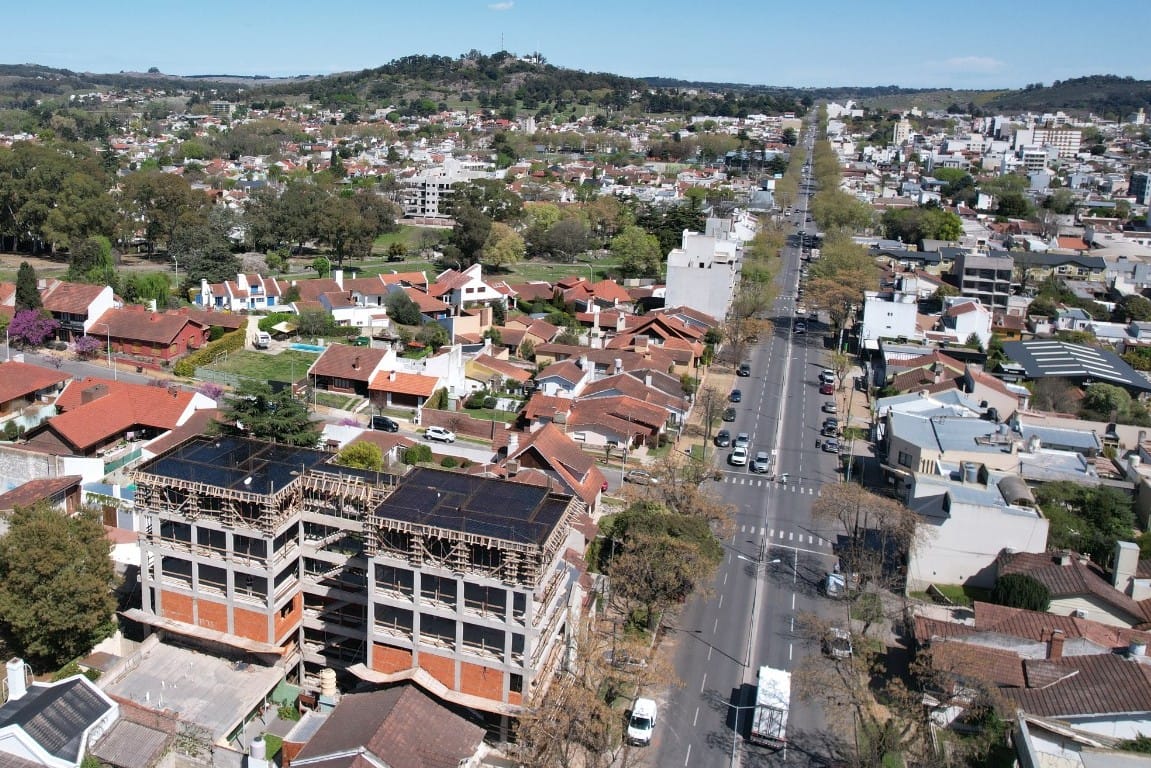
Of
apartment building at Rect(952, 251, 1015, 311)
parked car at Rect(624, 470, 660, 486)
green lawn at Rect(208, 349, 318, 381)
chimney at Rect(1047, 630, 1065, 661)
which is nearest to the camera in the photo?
chimney at Rect(1047, 630, 1065, 661)

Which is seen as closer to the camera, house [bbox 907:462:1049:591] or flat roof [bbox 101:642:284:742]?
flat roof [bbox 101:642:284:742]

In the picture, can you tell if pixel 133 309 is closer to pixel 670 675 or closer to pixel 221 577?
pixel 221 577

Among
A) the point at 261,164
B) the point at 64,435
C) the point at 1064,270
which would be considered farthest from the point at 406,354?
the point at 261,164

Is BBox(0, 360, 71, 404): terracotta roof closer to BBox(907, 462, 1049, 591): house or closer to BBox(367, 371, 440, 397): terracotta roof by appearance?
BBox(367, 371, 440, 397): terracotta roof

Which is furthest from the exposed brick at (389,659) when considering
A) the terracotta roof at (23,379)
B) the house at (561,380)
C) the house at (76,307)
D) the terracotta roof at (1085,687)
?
the house at (76,307)

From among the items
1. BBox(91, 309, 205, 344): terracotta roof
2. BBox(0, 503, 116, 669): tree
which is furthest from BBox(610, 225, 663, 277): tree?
BBox(0, 503, 116, 669): tree

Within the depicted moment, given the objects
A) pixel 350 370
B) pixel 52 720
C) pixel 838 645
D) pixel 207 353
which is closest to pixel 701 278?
pixel 350 370

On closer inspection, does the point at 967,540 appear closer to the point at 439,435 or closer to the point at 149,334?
the point at 439,435
